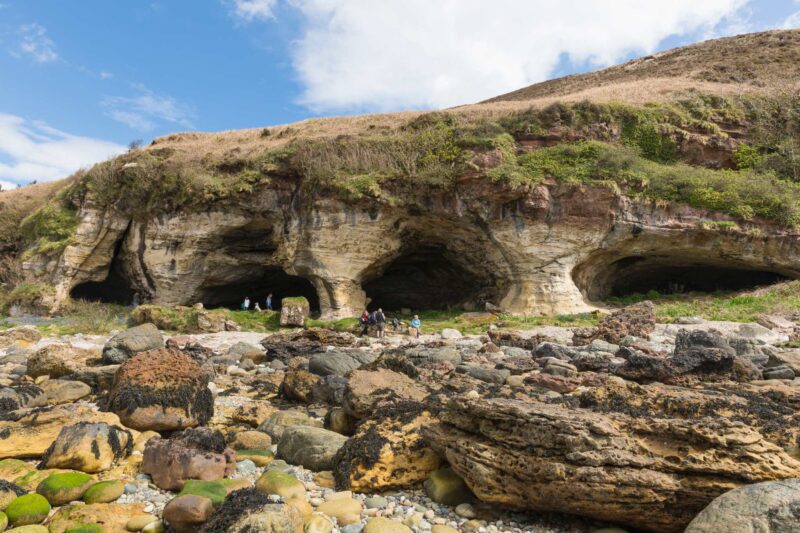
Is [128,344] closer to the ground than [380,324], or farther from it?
closer to the ground

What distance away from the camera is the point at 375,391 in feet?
21.6

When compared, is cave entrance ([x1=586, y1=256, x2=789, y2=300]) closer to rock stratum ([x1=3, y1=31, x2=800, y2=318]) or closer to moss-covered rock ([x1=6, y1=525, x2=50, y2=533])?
rock stratum ([x1=3, y1=31, x2=800, y2=318])

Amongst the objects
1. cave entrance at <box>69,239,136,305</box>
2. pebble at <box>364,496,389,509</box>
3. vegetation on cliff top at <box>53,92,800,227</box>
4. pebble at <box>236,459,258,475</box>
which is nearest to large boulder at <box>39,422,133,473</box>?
pebble at <box>236,459,258,475</box>

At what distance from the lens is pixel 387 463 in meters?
4.89

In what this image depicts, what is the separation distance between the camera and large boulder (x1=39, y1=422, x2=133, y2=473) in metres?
5.18

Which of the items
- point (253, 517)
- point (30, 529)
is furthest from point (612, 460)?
point (30, 529)

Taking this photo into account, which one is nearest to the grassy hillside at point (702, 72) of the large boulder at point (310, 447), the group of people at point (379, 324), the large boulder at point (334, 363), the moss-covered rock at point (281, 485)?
the group of people at point (379, 324)

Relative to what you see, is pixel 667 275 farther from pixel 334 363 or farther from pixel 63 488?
pixel 63 488

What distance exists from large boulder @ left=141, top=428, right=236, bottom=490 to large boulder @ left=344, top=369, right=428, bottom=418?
1701mm

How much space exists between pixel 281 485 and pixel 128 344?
332 inches

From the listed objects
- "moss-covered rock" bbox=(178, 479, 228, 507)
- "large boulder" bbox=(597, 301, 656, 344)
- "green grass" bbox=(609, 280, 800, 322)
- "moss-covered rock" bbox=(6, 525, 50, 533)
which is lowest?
"moss-covered rock" bbox=(6, 525, 50, 533)

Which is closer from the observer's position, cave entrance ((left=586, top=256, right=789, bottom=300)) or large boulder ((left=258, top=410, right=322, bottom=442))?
large boulder ((left=258, top=410, right=322, bottom=442))

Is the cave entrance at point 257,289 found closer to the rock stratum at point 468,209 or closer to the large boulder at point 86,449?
the rock stratum at point 468,209

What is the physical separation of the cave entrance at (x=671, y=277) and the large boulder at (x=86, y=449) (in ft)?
65.0
